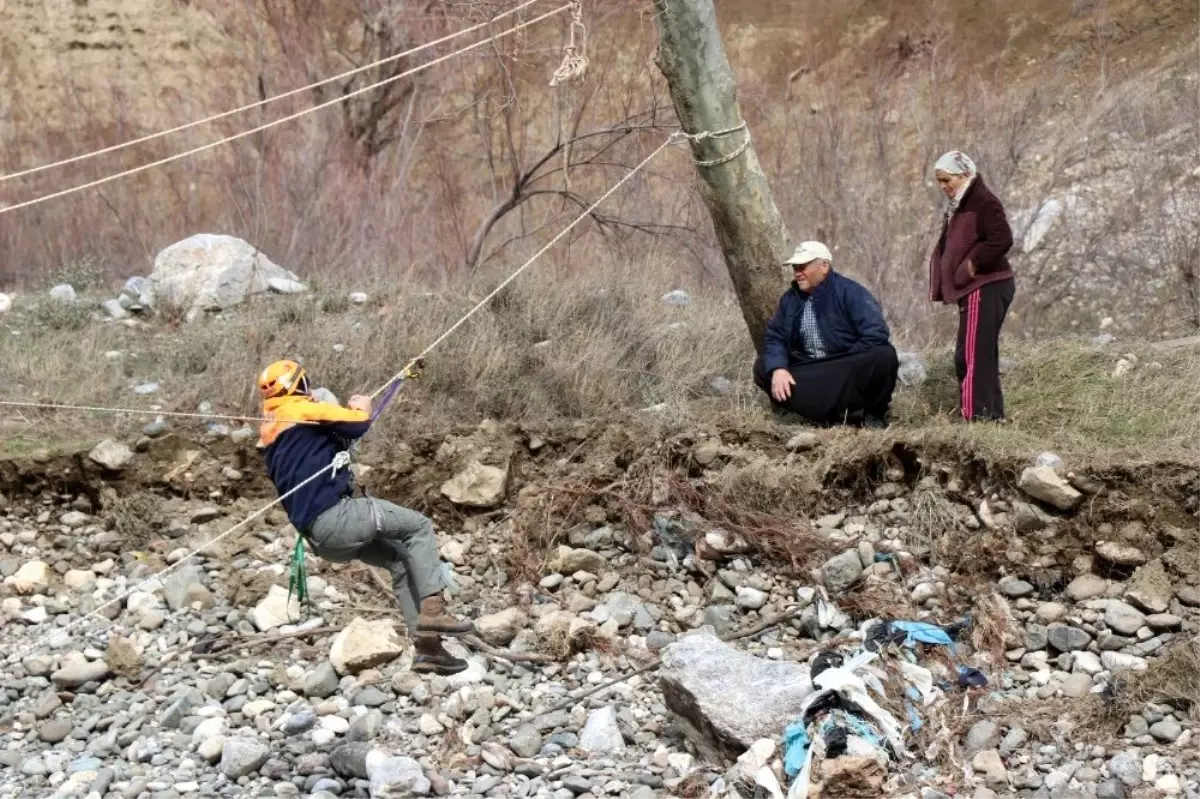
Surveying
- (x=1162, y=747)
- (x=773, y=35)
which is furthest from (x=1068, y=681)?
(x=773, y=35)

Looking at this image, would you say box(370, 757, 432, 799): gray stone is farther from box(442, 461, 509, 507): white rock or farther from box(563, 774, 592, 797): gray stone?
box(442, 461, 509, 507): white rock

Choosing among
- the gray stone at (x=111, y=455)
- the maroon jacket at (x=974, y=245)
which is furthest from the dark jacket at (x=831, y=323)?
the gray stone at (x=111, y=455)

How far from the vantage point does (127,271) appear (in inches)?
471

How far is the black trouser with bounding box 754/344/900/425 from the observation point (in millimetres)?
6496

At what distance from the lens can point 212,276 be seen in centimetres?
954

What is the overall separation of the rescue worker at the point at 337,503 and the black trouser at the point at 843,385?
7.53 feet

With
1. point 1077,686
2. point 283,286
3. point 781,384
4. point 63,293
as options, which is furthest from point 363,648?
point 63,293

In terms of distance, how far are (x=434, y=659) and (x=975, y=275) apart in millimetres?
3372

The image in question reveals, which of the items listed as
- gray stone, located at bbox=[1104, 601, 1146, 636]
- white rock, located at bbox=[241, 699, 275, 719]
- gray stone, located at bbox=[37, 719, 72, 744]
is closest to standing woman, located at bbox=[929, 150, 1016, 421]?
gray stone, located at bbox=[1104, 601, 1146, 636]

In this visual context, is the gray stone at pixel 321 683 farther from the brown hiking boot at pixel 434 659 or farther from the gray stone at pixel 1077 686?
the gray stone at pixel 1077 686

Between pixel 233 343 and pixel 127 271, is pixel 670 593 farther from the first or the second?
pixel 127 271

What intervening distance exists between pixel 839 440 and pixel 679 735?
6.68 feet

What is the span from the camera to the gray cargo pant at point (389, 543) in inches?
207

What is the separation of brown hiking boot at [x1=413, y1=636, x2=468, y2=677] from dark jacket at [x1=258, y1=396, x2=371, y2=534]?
0.72 m
